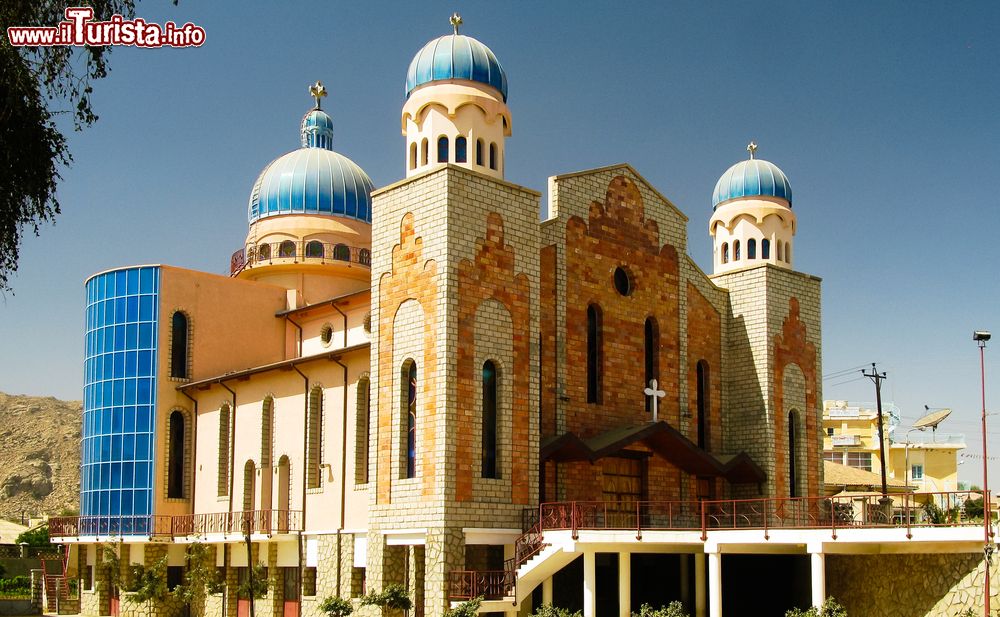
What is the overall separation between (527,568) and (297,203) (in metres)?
20.4

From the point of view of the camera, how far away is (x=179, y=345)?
124 feet

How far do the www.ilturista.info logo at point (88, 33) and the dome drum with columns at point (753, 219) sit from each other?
2323cm

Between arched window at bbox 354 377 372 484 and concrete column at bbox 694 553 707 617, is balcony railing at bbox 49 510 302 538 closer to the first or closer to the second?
arched window at bbox 354 377 372 484

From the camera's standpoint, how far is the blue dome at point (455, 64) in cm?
3052

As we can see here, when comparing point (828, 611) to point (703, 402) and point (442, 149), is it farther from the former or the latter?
point (442, 149)

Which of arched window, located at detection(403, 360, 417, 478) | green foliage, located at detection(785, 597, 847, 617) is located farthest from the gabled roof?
green foliage, located at detection(785, 597, 847, 617)

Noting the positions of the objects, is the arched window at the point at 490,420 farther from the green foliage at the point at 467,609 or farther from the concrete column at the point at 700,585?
the concrete column at the point at 700,585

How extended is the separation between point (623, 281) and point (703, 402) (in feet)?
15.9

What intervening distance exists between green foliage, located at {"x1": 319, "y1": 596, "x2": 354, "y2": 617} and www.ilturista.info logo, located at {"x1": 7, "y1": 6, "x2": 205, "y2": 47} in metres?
14.1

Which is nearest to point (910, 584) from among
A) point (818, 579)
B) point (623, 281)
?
point (818, 579)

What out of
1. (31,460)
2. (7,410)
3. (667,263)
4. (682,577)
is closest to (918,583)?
(682,577)

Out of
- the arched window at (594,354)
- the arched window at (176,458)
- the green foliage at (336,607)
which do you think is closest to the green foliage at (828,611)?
the arched window at (594,354)

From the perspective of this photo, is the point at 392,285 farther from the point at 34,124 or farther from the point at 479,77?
the point at 34,124

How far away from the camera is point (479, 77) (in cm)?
3067
